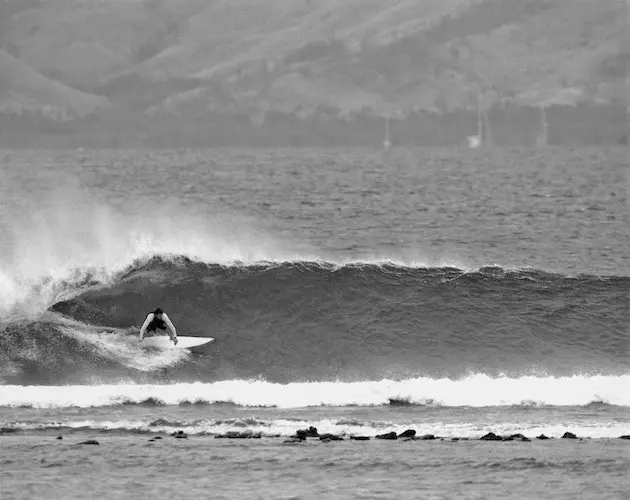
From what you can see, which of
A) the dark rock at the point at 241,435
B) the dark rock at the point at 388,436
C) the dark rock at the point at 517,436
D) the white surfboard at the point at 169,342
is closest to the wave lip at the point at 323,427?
the dark rock at the point at 241,435

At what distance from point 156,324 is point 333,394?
5.18 m

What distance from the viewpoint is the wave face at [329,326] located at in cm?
2847

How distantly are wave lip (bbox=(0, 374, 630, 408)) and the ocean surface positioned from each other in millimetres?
56

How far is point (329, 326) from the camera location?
3200cm

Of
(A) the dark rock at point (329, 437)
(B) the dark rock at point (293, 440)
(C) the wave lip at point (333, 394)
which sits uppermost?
(C) the wave lip at point (333, 394)

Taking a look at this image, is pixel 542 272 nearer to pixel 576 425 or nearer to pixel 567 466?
pixel 576 425

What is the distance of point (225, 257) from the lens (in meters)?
35.5

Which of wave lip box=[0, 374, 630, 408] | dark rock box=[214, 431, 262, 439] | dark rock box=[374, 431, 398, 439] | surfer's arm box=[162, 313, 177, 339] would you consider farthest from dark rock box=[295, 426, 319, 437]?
surfer's arm box=[162, 313, 177, 339]

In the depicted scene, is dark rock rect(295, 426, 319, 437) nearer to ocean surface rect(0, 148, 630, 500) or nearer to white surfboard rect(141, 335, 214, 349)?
ocean surface rect(0, 148, 630, 500)

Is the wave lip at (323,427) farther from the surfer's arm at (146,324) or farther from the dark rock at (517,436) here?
the surfer's arm at (146,324)

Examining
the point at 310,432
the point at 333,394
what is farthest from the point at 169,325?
the point at 310,432

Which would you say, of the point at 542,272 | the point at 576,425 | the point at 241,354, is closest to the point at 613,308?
the point at 542,272

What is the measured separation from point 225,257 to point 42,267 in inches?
176

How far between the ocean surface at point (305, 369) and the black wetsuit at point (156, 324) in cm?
58
